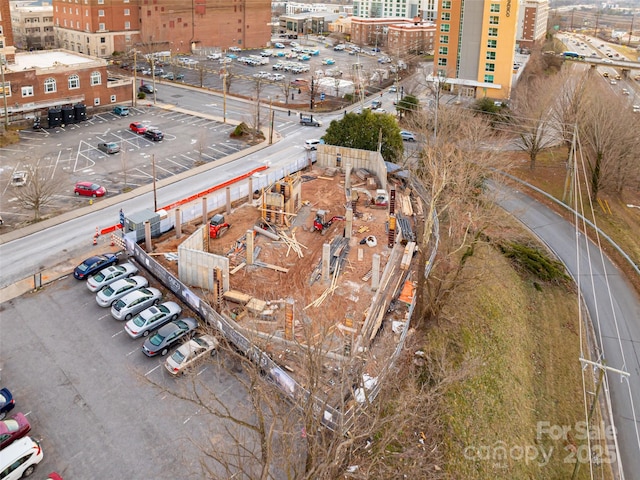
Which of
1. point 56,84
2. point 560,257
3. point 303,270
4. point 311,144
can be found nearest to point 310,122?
point 311,144

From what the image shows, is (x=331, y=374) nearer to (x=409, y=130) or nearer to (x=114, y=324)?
(x=114, y=324)

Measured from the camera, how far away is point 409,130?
66.4 m

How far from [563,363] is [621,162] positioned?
25.8 m

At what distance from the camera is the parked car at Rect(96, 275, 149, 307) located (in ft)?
96.3

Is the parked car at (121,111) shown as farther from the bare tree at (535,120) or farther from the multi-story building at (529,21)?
the multi-story building at (529,21)

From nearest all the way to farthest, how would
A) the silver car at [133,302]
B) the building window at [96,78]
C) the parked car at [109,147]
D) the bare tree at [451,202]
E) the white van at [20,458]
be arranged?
the white van at [20,458] < the silver car at [133,302] < the bare tree at [451,202] < the parked car at [109,147] < the building window at [96,78]

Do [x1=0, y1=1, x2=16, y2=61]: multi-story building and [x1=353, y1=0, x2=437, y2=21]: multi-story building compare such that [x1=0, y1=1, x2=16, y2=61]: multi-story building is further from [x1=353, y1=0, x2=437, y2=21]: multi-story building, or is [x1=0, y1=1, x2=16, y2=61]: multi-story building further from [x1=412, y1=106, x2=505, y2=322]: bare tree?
[x1=353, y1=0, x2=437, y2=21]: multi-story building

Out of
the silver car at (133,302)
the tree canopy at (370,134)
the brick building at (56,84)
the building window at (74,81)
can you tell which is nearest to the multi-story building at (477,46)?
the tree canopy at (370,134)

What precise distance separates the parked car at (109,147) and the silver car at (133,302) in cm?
2778

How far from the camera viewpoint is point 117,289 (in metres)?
29.7

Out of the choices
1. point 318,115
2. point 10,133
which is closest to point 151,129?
point 10,133

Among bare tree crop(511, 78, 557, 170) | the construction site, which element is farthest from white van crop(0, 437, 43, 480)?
bare tree crop(511, 78, 557, 170)

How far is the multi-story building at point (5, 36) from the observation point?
2490 inches

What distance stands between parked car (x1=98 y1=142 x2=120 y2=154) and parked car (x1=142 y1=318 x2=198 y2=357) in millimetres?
31173
